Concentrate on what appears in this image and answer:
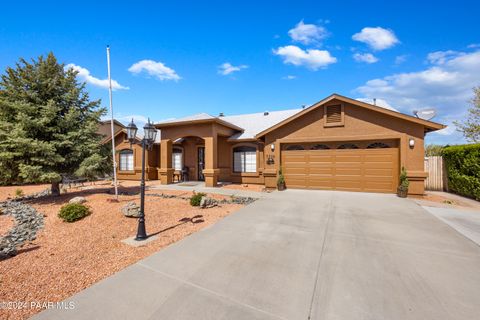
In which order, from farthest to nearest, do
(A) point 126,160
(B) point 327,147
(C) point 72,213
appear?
(A) point 126,160 → (B) point 327,147 → (C) point 72,213

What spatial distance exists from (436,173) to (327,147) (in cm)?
673

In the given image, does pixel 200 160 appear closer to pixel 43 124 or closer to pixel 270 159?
pixel 270 159

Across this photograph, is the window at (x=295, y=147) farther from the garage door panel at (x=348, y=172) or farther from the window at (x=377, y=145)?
the window at (x=377, y=145)

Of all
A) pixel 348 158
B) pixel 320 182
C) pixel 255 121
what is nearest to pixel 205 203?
pixel 320 182

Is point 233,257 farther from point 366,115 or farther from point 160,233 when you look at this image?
point 366,115

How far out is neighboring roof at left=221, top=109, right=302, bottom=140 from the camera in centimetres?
1522

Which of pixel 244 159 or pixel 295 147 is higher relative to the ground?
pixel 295 147

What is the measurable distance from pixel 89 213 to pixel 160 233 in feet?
11.5

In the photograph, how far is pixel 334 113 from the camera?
36.7 feet

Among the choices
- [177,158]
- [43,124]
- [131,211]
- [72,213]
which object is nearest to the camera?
[72,213]

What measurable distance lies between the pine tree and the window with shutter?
11863mm

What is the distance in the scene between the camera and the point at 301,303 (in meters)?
2.84

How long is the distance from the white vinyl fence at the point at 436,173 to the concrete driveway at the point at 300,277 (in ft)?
26.6

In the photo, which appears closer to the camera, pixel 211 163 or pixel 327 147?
pixel 327 147
